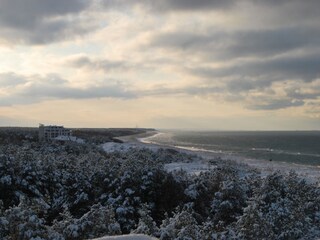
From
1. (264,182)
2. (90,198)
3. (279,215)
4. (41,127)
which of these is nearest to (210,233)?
(279,215)

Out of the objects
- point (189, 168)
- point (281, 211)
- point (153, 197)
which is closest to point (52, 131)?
point (189, 168)

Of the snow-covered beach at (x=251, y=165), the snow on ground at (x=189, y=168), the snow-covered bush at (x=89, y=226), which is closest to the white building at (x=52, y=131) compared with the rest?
the snow-covered beach at (x=251, y=165)

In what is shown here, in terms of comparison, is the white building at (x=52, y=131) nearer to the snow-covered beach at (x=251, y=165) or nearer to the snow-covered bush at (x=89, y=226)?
the snow-covered beach at (x=251, y=165)

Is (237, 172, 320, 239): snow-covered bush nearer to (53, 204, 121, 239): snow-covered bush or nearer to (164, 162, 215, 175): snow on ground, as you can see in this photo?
(53, 204, 121, 239): snow-covered bush

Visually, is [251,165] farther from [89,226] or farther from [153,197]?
[89,226]

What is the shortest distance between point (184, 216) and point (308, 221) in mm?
5237

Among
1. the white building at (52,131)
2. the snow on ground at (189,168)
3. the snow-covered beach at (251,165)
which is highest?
the white building at (52,131)

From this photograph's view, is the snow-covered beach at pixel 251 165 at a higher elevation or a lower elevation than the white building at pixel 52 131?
lower

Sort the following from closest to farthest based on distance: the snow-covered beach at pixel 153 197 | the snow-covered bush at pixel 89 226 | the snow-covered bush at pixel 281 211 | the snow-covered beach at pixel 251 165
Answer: the snow-covered bush at pixel 89 226, the snow-covered bush at pixel 281 211, the snow-covered beach at pixel 153 197, the snow-covered beach at pixel 251 165

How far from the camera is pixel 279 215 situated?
1424 centimetres

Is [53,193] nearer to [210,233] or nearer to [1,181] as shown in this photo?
[1,181]

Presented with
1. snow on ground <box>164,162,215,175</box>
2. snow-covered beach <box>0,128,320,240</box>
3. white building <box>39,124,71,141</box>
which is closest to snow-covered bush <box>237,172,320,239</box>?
snow-covered beach <box>0,128,320,240</box>

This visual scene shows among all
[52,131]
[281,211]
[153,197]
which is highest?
[52,131]

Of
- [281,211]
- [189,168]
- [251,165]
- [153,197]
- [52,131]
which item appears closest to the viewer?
[281,211]
